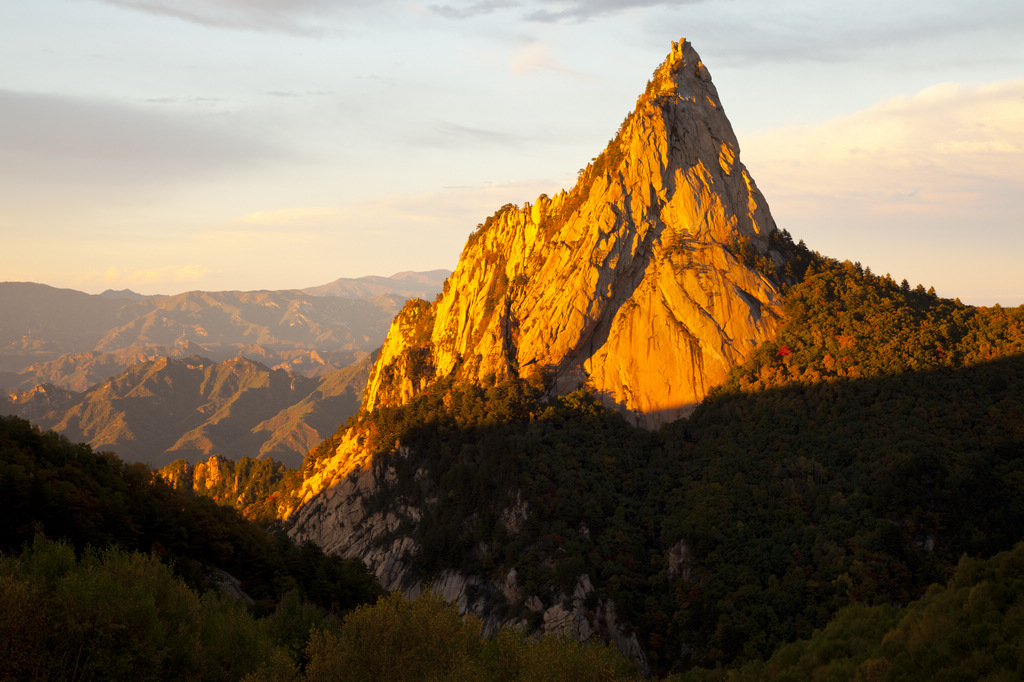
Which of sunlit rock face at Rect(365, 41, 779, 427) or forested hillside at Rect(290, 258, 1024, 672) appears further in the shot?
sunlit rock face at Rect(365, 41, 779, 427)

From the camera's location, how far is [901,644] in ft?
194

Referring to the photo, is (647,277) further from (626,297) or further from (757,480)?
(757,480)

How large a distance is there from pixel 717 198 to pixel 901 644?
80769 mm

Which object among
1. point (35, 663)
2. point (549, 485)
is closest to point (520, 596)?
point (549, 485)

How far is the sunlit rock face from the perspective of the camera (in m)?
120

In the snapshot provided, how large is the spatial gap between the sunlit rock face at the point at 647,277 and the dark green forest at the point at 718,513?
4.47m

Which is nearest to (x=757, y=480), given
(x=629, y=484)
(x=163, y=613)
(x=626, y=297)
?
(x=629, y=484)

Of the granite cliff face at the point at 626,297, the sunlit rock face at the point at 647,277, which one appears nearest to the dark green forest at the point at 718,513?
the granite cliff face at the point at 626,297

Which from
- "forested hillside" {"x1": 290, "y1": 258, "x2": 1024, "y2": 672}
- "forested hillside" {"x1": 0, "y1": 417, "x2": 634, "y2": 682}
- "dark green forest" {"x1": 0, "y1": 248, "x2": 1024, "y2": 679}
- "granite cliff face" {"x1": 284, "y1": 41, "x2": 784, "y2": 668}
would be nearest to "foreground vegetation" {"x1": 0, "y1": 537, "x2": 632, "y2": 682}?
"forested hillside" {"x1": 0, "y1": 417, "x2": 634, "y2": 682}

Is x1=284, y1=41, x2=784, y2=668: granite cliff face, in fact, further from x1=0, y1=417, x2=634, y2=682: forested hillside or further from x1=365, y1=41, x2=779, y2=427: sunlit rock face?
x1=0, y1=417, x2=634, y2=682: forested hillside

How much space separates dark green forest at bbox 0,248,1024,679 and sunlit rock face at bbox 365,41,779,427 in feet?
14.7

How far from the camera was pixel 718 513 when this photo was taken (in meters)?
95.5

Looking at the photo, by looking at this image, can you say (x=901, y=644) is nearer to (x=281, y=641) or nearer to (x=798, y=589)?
(x=798, y=589)

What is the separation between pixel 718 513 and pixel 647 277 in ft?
144
